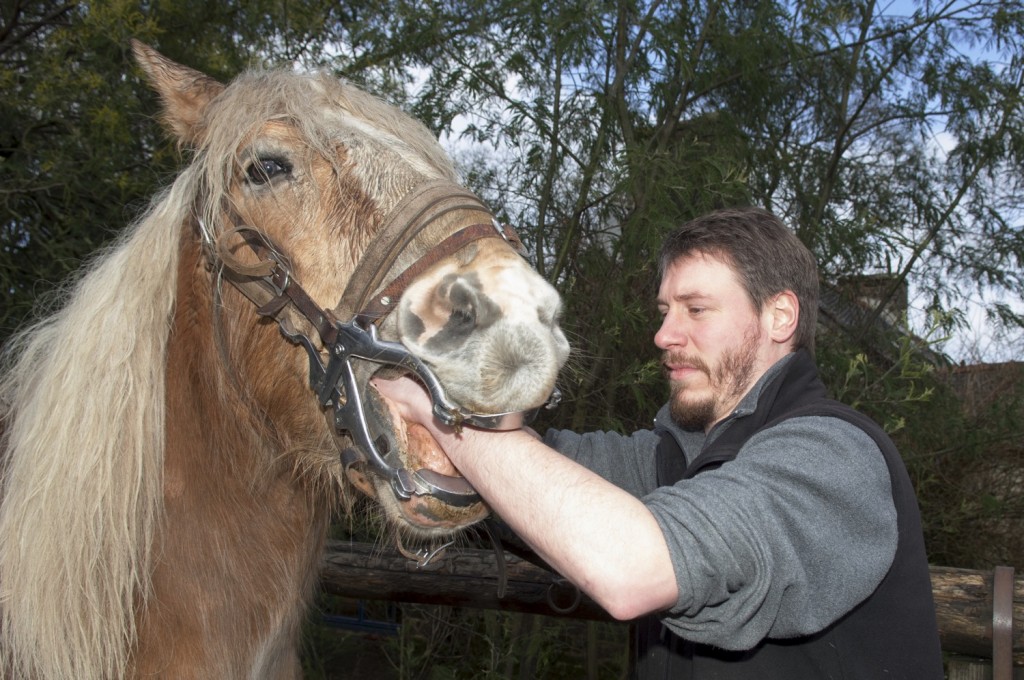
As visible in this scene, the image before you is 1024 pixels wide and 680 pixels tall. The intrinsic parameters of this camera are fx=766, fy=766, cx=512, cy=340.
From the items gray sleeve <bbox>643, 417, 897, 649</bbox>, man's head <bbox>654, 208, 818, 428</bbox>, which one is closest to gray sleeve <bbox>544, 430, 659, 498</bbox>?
man's head <bbox>654, 208, 818, 428</bbox>

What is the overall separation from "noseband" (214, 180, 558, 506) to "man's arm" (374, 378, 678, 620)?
6cm

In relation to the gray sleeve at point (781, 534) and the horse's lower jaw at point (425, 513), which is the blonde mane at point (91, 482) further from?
the gray sleeve at point (781, 534)

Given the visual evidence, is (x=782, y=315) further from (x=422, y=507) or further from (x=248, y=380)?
(x=248, y=380)

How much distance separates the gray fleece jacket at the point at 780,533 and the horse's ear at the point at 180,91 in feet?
5.12

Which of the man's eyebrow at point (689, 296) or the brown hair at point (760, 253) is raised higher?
the brown hair at point (760, 253)

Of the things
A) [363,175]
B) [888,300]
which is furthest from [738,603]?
[888,300]

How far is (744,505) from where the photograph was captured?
135 centimetres

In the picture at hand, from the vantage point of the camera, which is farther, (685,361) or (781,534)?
(685,361)

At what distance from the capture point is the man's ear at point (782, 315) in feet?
6.46

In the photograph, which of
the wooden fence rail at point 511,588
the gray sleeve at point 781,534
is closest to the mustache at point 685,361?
the gray sleeve at point 781,534

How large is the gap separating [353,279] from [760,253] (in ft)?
3.38

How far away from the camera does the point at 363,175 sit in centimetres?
177

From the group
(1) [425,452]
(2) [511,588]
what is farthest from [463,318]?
(2) [511,588]

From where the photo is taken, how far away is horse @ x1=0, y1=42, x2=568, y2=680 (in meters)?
1.54
